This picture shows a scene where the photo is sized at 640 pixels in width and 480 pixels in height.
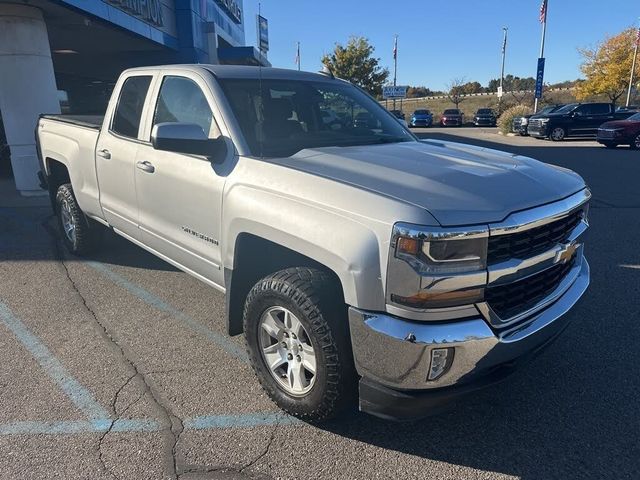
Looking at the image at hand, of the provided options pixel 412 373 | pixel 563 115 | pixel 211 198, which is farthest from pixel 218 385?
pixel 563 115

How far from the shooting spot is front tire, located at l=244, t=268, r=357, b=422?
243cm

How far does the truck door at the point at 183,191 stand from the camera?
3201mm

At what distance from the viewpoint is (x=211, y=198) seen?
313cm

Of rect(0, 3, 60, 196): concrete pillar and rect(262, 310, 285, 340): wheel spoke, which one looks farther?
rect(0, 3, 60, 196): concrete pillar

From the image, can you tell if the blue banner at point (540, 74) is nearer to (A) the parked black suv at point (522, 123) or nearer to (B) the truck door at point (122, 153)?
(A) the parked black suv at point (522, 123)

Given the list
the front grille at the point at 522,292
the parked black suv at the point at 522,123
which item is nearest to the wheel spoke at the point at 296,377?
the front grille at the point at 522,292

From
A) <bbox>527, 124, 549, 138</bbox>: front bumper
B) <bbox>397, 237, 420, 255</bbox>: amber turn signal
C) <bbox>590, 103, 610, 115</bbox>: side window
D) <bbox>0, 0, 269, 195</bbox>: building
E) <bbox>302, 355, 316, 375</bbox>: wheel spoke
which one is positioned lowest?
<bbox>302, 355, 316, 375</bbox>: wheel spoke

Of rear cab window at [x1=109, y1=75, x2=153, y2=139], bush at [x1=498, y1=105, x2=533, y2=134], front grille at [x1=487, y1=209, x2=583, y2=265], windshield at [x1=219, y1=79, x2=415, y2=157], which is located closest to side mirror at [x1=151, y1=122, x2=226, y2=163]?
windshield at [x1=219, y1=79, x2=415, y2=157]

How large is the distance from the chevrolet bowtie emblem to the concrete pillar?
384 inches

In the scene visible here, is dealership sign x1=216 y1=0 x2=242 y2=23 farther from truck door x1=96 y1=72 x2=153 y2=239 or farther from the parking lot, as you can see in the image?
the parking lot

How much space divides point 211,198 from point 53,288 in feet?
8.59

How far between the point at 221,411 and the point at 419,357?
1.37 meters

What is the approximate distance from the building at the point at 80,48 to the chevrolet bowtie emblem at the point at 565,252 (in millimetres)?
7698

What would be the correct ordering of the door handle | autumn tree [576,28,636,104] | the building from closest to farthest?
the door handle, the building, autumn tree [576,28,636,104]
